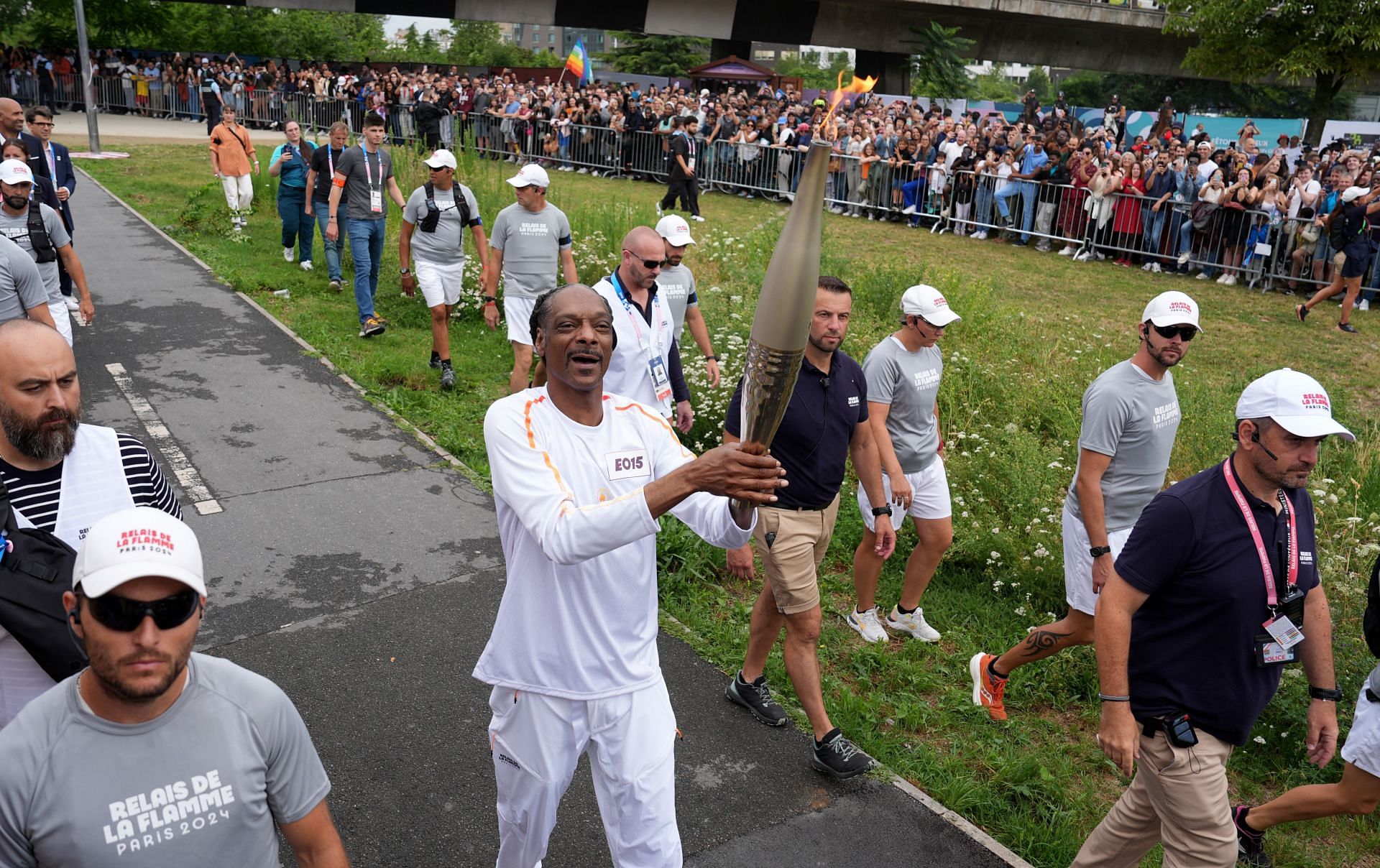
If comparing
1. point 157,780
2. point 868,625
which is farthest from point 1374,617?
point 157,780

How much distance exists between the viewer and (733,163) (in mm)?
25688

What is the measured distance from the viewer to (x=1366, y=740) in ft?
14.1

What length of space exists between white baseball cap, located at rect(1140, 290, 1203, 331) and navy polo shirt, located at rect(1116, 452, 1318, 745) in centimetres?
157

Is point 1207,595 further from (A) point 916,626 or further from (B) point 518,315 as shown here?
(B) point 518,315

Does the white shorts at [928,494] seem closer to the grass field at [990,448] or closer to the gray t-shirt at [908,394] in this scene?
the gray t-shirt at [908,394]

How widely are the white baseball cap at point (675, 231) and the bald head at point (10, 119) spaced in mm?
6906

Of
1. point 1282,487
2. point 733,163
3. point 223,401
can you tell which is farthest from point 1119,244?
point 1282,487

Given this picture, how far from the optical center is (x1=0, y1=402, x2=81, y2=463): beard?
3457 mm

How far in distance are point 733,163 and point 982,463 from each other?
18.4m

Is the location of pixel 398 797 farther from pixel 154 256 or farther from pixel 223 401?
pixel 154 256

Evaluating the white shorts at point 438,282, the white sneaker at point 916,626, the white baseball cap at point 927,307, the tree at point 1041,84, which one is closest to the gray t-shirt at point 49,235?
the white shorts at point 438,282

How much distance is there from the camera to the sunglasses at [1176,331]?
17.5ft

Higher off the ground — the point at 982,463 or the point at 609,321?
the point at 609,321

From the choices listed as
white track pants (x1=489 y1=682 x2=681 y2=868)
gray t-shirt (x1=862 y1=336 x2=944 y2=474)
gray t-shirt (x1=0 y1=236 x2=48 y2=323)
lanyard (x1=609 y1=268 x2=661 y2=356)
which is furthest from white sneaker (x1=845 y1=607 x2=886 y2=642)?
gray t-shirt (x1=0 y1=236 x2=48 y2=323)
